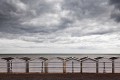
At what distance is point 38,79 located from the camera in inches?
746

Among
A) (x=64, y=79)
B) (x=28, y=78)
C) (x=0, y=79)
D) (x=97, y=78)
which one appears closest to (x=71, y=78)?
(x=64, y=79)

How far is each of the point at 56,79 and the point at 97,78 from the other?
315 centimetres

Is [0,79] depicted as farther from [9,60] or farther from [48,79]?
[9,60]

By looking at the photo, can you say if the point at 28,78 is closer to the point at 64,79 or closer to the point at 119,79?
the point at 64,79

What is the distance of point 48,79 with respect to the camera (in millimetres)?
18969

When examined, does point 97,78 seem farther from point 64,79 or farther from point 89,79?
point 64,79

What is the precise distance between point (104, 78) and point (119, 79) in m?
1.11

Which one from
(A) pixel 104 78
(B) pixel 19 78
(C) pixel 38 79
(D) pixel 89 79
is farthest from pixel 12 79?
(A) pixel 104 78

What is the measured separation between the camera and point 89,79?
18781 millimetres

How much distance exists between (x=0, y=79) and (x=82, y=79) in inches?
240

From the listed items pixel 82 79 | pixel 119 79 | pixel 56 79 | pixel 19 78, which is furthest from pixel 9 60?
pixel 119 79

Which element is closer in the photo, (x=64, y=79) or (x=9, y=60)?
(x=64, y=79)

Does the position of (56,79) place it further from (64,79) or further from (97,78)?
(97,78)

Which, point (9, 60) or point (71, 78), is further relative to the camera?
point (9, 60)
